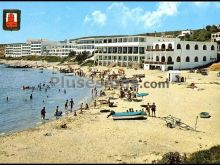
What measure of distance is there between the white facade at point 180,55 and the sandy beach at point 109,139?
40.3 m

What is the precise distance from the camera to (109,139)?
91.1 ft

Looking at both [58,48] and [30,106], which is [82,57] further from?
[30,106]

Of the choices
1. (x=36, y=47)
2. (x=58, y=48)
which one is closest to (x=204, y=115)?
(x=58, y=48)

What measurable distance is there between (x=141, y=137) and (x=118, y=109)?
504 inches

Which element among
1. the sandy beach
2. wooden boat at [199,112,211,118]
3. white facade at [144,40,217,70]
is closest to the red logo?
the sandy beach

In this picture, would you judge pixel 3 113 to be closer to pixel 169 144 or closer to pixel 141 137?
pixel 141 137

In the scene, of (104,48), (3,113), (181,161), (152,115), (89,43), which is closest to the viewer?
(181,161)

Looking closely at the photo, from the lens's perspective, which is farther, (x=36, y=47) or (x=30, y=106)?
(x=36, y=47)

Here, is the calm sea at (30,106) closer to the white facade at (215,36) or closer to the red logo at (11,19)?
the red logo at (11,19)

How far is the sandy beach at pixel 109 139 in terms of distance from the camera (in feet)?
77.0

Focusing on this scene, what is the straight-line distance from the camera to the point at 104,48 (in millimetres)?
113250

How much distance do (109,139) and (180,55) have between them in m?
57.5

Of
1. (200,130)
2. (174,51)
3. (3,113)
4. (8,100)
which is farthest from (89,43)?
(200,130)

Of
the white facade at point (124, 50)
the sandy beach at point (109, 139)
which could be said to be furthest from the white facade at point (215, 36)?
the sandy beach at point (109, 139)
